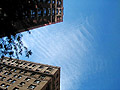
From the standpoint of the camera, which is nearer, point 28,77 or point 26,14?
point 26,14

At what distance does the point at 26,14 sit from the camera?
1886 cm

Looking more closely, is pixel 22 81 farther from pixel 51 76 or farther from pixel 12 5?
pixel 12 5

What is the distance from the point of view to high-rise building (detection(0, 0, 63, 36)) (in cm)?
1508

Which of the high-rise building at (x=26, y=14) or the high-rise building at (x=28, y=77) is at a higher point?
the high-rise building at (x=26, y=14)

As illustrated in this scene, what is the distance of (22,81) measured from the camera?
112 ft

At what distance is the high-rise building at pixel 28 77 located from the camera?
31.6 meters

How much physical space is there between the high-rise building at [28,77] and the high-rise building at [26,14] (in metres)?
12.0

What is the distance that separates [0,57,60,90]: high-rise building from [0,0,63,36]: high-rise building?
39.4ft

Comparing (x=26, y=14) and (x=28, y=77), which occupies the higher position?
(x=26, y=14)

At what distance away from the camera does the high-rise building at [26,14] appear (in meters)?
15.1

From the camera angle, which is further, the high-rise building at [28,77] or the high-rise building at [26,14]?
the high-rise building at [28,77]

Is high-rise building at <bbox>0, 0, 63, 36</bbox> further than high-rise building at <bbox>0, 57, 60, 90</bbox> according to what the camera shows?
No

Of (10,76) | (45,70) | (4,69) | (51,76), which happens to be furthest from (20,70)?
(51,76)

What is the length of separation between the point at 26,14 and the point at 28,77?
2489 centimetres
